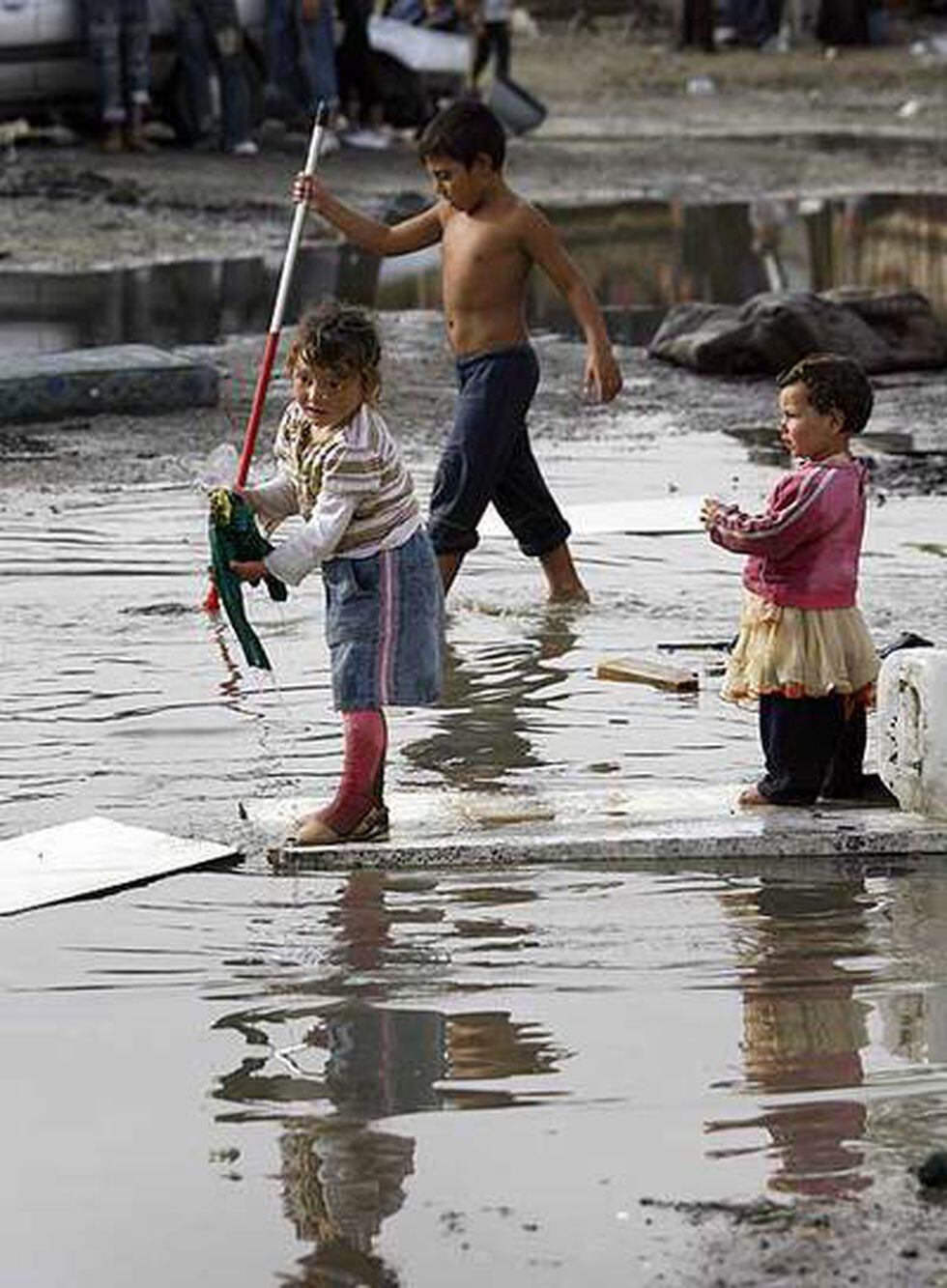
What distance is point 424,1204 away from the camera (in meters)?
5.46

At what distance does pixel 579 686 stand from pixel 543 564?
1230 millimetres

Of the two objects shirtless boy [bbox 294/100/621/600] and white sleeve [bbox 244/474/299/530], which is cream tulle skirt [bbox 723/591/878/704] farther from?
shirtless boy [bbox 294/100/621/600]

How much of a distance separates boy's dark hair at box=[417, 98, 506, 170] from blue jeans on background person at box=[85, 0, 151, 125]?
1565 centimetres

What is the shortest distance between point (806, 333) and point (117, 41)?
10839 mm

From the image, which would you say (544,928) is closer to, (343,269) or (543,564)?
(543,564)

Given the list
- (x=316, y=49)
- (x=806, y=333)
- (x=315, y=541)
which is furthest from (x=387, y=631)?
(x=316, y=49)

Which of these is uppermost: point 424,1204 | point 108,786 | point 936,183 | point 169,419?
point 424,1204

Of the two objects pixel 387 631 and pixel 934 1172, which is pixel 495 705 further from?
pixel 934 1172

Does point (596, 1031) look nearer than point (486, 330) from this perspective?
Yes

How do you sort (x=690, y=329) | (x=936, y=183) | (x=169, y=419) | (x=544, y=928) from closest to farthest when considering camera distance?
(x=544, y=928)
(x=169, y=419)
(x=690, y=329)
(x=936, y=183)

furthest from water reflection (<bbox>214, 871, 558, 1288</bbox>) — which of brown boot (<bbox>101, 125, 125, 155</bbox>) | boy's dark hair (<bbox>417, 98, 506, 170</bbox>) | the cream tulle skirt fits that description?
brown boot (<bbox>101, 125, 125, 155</bbox>)

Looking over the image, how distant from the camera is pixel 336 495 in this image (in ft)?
25.1

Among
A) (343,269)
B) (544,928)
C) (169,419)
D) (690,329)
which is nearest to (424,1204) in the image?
(544,928)

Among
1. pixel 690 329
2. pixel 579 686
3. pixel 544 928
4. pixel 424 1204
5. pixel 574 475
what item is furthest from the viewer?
pixel 690 329
